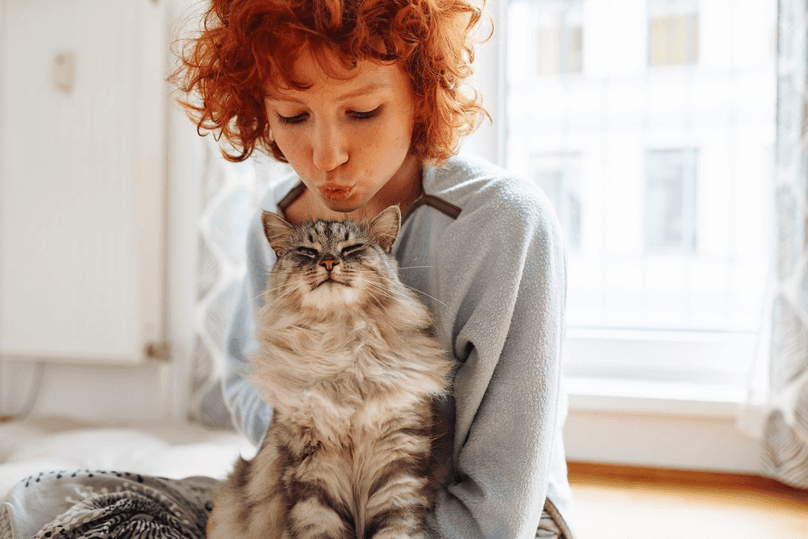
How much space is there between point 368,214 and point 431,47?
1.07ft

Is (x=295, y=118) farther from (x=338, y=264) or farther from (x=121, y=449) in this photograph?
(x=121, y=449)

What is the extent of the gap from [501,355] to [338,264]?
31 centimetres

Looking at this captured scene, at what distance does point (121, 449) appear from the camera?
2.07 metres

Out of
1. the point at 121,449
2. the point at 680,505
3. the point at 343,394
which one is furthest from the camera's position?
the point at 121,449

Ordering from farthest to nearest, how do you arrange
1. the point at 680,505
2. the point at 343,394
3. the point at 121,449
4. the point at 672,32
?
the point at 672,32
the point at 121,449
the point at 680,505
the point at 343,394

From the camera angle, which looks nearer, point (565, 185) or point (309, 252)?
point (309, 252)

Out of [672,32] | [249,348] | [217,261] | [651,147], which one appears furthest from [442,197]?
[672,32]

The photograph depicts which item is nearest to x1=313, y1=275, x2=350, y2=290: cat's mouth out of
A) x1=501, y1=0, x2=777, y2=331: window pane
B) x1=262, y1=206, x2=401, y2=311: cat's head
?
x1=262, y1=206, x2=401, y2=311: cat's head

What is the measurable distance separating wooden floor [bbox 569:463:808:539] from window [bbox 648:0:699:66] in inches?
59.4

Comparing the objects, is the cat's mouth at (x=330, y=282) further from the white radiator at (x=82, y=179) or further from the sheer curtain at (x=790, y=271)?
the white radiator at (x=82, y=179)

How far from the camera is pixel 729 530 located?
1711 mm

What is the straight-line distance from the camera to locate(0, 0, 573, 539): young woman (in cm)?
98

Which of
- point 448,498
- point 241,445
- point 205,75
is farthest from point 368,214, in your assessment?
point 241,445

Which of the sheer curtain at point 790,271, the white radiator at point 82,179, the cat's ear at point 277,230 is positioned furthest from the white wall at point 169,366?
the sheer curtain at point 790,271
